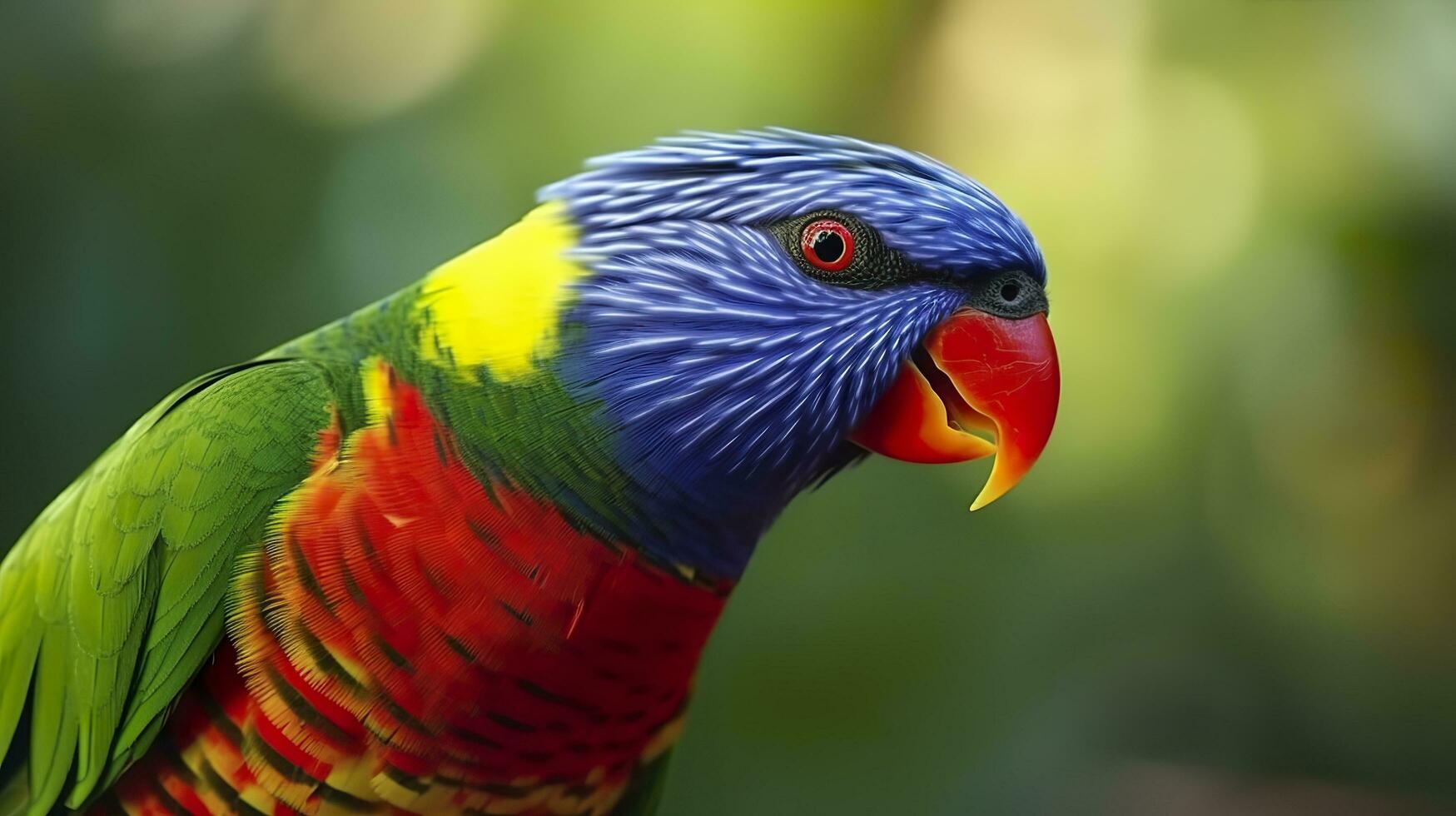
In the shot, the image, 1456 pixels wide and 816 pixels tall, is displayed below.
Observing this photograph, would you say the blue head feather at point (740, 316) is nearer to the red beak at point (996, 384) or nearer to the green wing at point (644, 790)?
the red beak at point (996, 384)

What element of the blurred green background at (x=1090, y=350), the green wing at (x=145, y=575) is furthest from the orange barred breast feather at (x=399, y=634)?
the blurred green background at (x=1090, y=350)

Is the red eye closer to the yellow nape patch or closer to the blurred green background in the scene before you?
the yellow nape patch

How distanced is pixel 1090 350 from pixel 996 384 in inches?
59.2

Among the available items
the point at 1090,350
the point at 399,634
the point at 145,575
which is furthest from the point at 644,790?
the point at 1090,350

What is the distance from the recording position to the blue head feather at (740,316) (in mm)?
1044

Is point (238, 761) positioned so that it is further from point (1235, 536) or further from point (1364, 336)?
point (1364, 336)

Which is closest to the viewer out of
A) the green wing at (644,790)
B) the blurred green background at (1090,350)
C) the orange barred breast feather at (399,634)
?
the orange barred breast feather at (399,634)

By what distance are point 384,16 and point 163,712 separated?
168cm

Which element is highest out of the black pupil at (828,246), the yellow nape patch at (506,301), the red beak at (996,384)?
the black pupil at (828,246)

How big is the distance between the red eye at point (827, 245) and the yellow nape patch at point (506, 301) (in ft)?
0.75

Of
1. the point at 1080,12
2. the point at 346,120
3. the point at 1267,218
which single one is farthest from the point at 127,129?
the point at 1267,218

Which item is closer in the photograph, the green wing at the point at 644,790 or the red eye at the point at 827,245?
the red eye at the point at 827,245

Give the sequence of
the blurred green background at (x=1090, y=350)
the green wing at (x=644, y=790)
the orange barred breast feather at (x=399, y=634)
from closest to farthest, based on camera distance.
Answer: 1. the orange barred breast feather at (x=399, y=634)
2. the green wing at (x=644, y=790)
3. the blurred green background at (x=1090, y=350)

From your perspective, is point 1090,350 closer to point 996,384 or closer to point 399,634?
point 996,384
